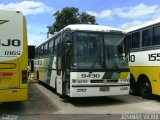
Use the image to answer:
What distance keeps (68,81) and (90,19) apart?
37.4 m

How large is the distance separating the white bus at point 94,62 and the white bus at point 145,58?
0.83 m

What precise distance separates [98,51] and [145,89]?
309 cm

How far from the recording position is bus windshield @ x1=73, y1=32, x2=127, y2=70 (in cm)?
1345

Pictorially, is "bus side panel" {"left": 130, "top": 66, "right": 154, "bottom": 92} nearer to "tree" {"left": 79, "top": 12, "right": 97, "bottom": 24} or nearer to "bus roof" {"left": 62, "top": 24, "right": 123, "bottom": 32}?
"bus roof" {"left": 62, "top": 24, "right": 123, "bottom": 32}

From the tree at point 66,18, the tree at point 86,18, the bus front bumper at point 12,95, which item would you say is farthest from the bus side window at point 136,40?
the tree at point 86,18

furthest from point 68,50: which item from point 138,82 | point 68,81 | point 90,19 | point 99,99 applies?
point 90,19

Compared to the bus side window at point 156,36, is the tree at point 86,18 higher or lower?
higher

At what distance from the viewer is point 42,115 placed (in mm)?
11586

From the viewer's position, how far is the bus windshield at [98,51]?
1345 cm

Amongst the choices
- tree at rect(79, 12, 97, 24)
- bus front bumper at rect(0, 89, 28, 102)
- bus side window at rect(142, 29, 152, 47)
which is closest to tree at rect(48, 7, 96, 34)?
tree at rect(79, 12, 97, 24)

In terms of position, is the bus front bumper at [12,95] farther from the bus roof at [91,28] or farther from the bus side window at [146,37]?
the bus side window at [146,37]

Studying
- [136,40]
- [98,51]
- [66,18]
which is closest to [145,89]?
[136,40]

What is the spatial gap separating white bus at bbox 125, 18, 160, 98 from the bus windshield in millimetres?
666

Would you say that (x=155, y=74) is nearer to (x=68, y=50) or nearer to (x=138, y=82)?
(x=138, y=82)
